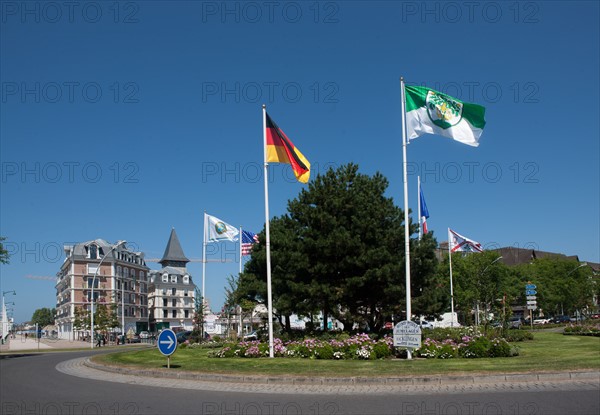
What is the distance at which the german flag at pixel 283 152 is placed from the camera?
72.2 ft

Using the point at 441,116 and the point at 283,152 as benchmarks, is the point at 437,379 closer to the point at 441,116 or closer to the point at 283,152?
the point at 441,116

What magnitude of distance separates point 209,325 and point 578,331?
130 feet

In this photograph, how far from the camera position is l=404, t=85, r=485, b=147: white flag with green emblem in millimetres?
19172

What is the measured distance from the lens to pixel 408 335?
63.2 ft

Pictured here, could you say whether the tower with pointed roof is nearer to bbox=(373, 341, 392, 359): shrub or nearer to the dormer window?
the dormer window

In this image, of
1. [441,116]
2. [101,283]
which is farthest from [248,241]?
[101,283]

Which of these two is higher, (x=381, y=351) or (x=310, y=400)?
(x=310, y=400)

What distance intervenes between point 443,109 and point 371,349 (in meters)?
8.91

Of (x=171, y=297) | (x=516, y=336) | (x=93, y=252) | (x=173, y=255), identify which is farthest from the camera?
(x=173, y=255)

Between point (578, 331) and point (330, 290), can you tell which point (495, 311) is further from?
point (330, 290)

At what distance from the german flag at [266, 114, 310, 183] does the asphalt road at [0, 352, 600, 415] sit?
9833mm

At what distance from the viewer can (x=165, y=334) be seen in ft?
61.4

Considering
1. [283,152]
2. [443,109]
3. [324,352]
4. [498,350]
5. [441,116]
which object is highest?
[443,109]

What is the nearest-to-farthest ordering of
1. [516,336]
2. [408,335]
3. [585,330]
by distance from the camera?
[408,335], [516,336], [585,330]
